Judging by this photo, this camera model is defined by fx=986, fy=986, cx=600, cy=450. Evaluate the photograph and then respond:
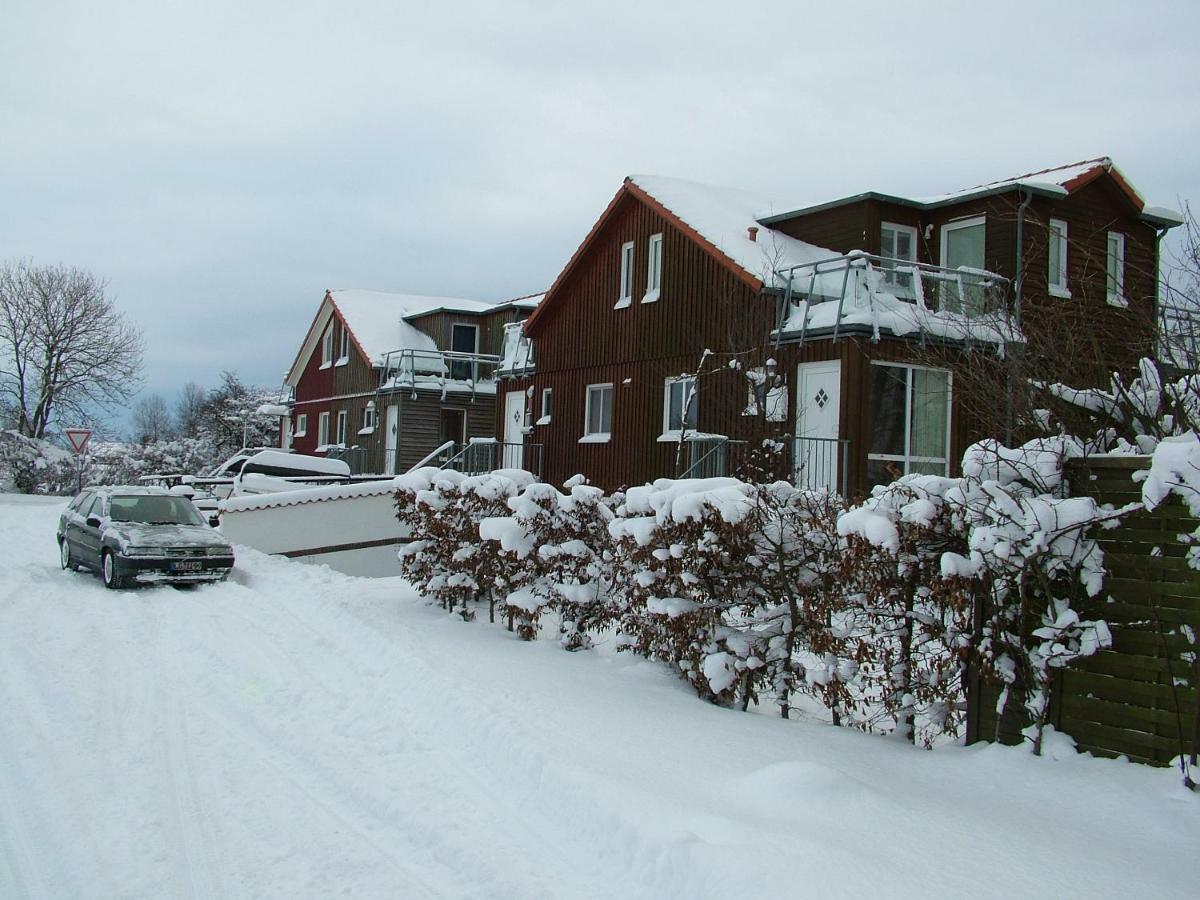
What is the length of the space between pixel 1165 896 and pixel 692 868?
6.67ft

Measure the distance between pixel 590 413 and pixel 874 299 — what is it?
28.2 feet

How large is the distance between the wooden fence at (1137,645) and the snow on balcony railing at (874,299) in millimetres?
8616

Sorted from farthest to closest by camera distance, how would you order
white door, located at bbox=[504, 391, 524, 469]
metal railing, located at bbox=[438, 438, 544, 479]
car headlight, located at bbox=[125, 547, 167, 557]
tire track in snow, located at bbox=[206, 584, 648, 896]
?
1. white door, located at bbox=[504, 391, 524, 469]
2. metal railing, located at bbox=[438, 438, 544, 479]
3. car headlight, located at bbox=[125, 547, 167, 557]
4. tire track in snow, located at bbox=[206, 584, 648, 896]

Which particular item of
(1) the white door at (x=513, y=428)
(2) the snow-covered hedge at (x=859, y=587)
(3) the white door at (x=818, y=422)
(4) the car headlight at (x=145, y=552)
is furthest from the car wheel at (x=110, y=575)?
(1) the white door at (x=513, y=428)

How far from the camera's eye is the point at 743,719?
7.02m

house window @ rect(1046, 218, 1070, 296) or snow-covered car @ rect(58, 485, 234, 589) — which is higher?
house window @ rect(1046, 218, 1070, 296)

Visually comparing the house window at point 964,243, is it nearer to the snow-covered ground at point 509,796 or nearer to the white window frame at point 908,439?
the white window frame at point 908,439

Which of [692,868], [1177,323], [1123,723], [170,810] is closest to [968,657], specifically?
[1123,723]

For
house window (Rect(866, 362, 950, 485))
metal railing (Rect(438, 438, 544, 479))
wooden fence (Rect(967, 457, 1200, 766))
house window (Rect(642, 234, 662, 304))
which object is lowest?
wooden fence (Rect(967, 457, 1200, 766))

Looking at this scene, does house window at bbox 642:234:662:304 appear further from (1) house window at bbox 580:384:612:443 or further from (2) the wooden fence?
(2) the wooden fence

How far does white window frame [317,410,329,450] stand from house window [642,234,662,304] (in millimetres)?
22059

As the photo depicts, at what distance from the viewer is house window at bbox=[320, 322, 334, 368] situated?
39688 mm

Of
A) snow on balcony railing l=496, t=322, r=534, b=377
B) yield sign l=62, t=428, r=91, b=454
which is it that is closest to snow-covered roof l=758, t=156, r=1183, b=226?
snow on balcony railing l=496, t=322, r=534, b=377

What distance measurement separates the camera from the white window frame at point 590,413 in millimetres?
21869
